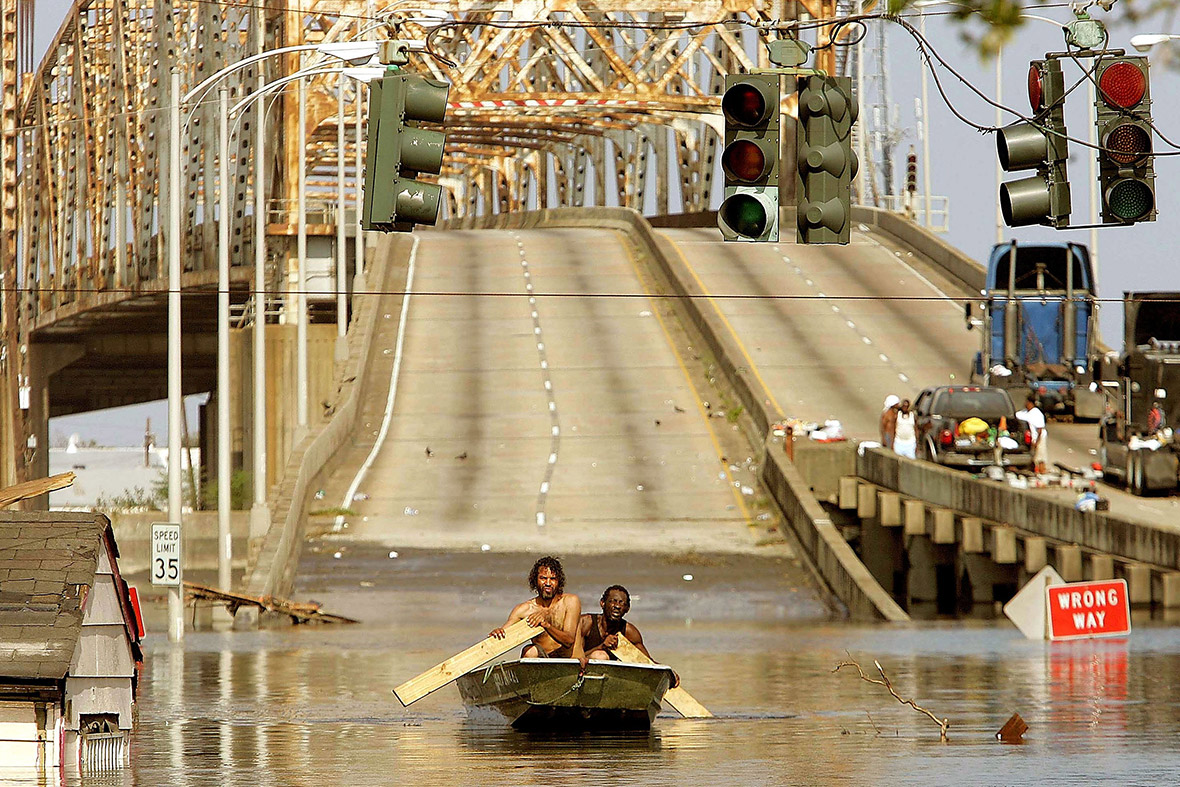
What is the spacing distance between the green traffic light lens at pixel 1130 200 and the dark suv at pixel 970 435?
25.3 metres

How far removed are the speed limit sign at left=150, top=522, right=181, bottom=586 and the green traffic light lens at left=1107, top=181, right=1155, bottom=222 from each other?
632 inches

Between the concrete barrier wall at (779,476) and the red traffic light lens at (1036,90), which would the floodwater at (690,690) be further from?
the red traffic light lens at (1036,90)

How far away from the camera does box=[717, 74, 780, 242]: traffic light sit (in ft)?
50.6

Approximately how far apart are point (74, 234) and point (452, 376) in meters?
38.7

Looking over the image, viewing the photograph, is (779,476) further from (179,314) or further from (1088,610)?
(179,314)

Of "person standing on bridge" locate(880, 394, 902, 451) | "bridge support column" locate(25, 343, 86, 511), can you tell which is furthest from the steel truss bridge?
"person standing on bridge" locate(880, 394, 902, 451)

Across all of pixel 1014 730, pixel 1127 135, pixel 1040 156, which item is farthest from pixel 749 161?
pixel 1014 730

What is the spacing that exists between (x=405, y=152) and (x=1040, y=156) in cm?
458

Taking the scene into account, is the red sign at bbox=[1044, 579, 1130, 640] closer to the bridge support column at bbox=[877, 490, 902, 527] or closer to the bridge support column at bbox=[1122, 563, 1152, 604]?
the bridge support column at bbox=[1122, 563, 1152, 604]

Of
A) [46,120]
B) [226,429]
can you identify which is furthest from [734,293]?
[46,120]

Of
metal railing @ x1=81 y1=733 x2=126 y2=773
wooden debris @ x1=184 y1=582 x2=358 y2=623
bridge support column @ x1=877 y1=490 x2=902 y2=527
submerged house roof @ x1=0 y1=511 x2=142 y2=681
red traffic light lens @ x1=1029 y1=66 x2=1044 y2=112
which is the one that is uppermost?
red traffic light lens @ x1=1029 y1=66 x2=1044 y2=112

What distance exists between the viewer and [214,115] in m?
75.7

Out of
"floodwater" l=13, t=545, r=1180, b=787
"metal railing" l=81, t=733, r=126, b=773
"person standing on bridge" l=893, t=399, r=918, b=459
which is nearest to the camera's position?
"metal railing" l=81, t=733, r=126, b=773

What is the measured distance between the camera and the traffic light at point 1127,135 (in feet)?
51.8
